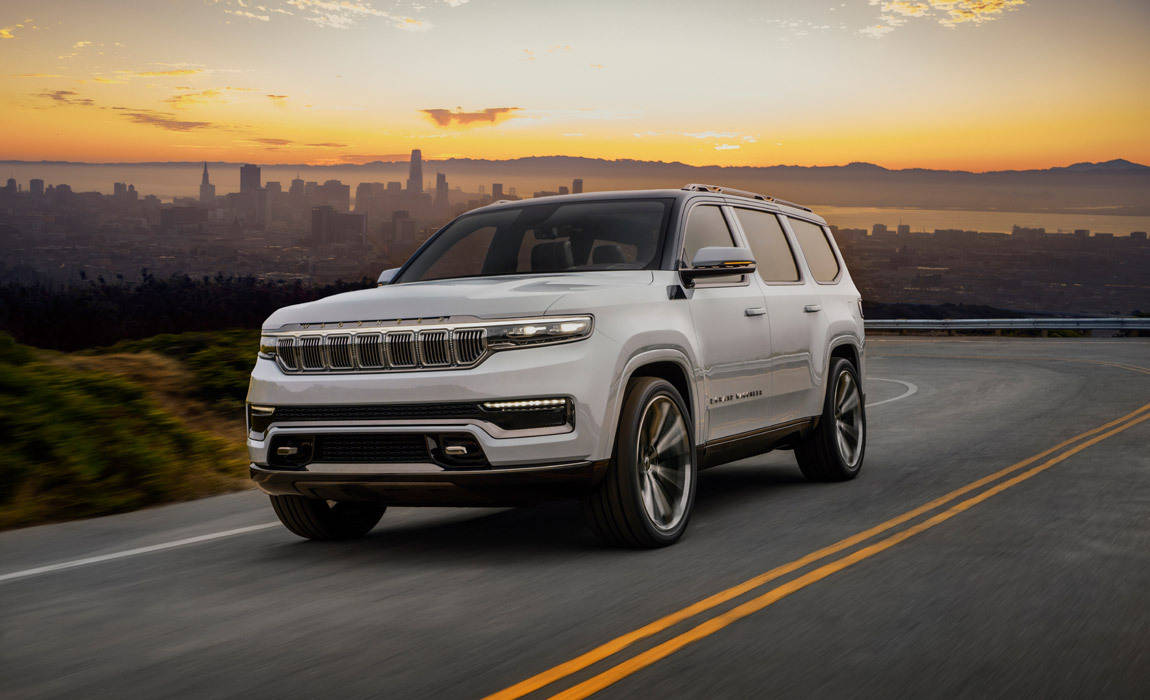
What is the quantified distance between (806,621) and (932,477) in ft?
16.2

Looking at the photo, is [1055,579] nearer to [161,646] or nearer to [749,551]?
[749,551]

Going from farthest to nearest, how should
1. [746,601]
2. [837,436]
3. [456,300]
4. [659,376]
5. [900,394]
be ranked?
1. [900,394]
2. [837,436]
3. [659,376]
4. [456,300]
5. [746,601]

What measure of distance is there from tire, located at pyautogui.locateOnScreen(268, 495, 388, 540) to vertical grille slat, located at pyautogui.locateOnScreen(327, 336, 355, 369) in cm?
94

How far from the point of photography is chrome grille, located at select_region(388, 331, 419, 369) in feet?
20.2

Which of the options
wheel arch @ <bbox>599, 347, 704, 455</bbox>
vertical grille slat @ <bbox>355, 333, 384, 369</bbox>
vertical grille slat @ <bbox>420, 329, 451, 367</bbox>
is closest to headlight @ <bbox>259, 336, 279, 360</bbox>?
vertical grille slat @ <bbox>355, 333, 384, 369</bbox>

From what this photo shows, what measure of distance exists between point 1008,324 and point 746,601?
136ft

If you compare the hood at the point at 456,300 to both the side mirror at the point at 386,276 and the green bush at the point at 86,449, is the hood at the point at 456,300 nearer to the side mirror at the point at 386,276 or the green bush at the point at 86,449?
the side mirror at the point at 386,276

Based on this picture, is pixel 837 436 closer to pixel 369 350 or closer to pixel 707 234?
pixel 707 234

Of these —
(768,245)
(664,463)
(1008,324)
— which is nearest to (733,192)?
(768,245)

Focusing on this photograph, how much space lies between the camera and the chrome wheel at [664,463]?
666 centimetres

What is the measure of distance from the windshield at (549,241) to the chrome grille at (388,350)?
5.13 ft

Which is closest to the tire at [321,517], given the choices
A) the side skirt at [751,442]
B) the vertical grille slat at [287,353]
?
the vertical grille slat at [287,353]

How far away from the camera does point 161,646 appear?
4926 millimetres

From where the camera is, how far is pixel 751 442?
26.5 ft
